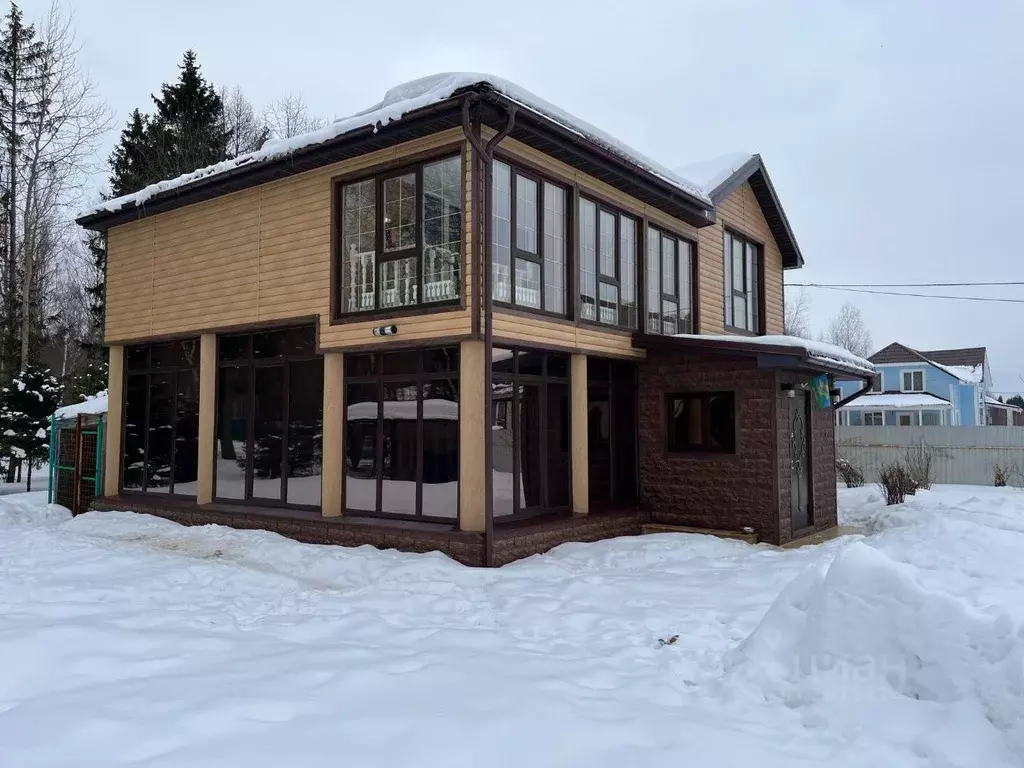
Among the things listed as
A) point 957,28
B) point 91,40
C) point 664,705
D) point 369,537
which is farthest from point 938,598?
point 91,40

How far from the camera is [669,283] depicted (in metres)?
11.8

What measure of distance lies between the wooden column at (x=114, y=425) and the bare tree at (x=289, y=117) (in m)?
17.4

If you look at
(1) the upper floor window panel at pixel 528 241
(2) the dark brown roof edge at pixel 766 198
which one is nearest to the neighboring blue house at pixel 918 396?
(2) the dark brown roof edge at pixel 766 198

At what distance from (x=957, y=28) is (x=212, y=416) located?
52.1ft

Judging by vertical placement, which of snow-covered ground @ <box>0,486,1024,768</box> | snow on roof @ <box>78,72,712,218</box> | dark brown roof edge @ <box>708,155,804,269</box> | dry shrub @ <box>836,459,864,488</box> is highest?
dark brown roof edge @ <box>708,155,804,269</box>

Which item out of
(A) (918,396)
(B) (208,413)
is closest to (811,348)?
(B) (208,413)

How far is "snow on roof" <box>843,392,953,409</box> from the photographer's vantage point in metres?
32.4

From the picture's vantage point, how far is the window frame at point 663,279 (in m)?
11.1

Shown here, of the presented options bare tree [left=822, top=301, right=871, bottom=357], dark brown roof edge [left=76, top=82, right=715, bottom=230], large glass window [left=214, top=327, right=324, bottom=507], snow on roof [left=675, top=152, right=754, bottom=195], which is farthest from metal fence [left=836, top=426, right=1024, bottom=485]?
bare tree [left=822, top=301, right=871, bottom=357]

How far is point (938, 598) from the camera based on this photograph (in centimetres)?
408

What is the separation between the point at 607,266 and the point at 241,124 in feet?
73.5

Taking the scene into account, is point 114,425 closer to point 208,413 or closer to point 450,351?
point 208,413

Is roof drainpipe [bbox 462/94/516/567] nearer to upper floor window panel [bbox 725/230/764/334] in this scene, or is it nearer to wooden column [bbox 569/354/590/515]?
wooden column [bbox 569/354/590/515]

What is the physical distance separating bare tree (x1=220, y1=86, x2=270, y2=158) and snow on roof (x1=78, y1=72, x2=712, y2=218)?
16.8 m
